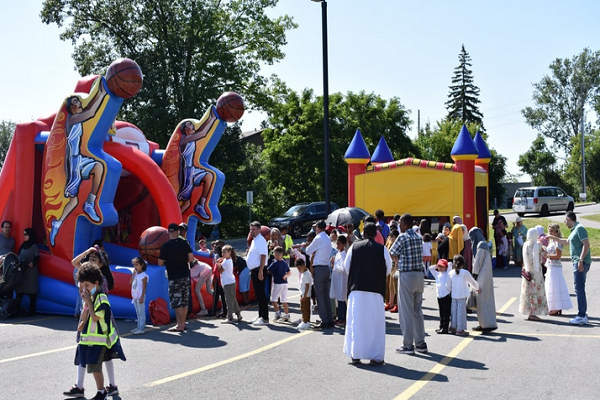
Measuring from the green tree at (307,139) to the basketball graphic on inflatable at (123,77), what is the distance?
91.6 ft

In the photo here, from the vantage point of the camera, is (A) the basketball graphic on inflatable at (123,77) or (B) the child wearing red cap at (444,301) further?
(A) the basketball graphic on inflatable at (123,77)

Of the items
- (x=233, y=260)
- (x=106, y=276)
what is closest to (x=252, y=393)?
(x=106, y=276)

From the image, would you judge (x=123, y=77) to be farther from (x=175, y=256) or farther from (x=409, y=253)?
(x=409, y=253)

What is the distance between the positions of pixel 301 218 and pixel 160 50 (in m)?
12.6

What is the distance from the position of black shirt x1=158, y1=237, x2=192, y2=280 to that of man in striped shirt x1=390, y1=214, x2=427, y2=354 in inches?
142

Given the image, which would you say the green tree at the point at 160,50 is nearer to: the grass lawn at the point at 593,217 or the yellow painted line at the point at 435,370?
the grass lawn at the point at 593,217

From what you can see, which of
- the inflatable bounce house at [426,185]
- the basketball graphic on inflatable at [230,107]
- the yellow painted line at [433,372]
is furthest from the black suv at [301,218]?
the yellow painted line at [433,372]

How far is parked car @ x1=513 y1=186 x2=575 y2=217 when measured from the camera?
3969 centimetres

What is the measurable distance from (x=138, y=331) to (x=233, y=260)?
8.29ft

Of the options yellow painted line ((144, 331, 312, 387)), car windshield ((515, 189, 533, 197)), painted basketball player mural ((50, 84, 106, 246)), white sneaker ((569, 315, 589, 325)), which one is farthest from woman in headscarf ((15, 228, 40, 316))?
car windshield ((515, 189, 533, 197))

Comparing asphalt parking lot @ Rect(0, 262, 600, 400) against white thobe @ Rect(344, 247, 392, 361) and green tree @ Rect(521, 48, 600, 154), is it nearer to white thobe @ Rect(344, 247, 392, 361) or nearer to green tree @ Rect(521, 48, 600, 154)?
white thobe @ Rect(344, 247, 392, 361)

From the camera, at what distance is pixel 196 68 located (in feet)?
121

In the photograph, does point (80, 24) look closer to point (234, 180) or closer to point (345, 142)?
point (234, 180)

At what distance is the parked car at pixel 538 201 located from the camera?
3969cm
